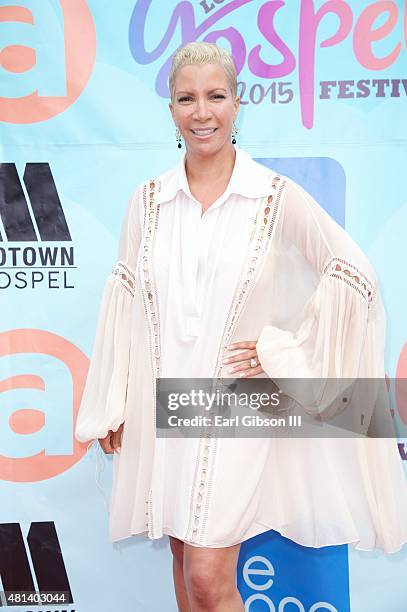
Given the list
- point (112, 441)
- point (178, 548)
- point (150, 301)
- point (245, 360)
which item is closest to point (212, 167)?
point (150, 301)

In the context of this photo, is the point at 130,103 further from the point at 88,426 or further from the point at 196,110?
the point at 88,426

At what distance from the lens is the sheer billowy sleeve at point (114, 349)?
2150 millimetres

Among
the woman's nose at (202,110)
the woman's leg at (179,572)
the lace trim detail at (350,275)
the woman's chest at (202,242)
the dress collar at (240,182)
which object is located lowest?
the woman's leg at (179,572)

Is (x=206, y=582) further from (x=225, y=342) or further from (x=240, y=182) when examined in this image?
(x=240, y=182)

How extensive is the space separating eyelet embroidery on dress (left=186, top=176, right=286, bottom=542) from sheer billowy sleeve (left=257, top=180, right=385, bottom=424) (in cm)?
5

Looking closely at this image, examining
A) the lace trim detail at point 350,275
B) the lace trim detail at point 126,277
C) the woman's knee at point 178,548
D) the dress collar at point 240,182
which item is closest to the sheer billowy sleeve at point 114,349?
the lace trim detail at point 126,277

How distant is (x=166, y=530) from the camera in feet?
6.86

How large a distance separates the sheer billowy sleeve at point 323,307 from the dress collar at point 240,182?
3.0 inches

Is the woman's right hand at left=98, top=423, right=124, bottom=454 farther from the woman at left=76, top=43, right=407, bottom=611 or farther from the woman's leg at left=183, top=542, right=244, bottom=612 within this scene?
the woman's leg at left=183, top=542, right=244, bottom=612

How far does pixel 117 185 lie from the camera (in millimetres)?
2635

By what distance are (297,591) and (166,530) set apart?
815 mm

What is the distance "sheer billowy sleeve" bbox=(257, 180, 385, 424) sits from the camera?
2.01 m

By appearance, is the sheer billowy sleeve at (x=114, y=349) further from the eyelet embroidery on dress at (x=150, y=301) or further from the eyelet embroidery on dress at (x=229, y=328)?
the eyelet embroidery on dress at (x=229, y=328)

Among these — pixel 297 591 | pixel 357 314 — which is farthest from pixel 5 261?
pixel 297 591
